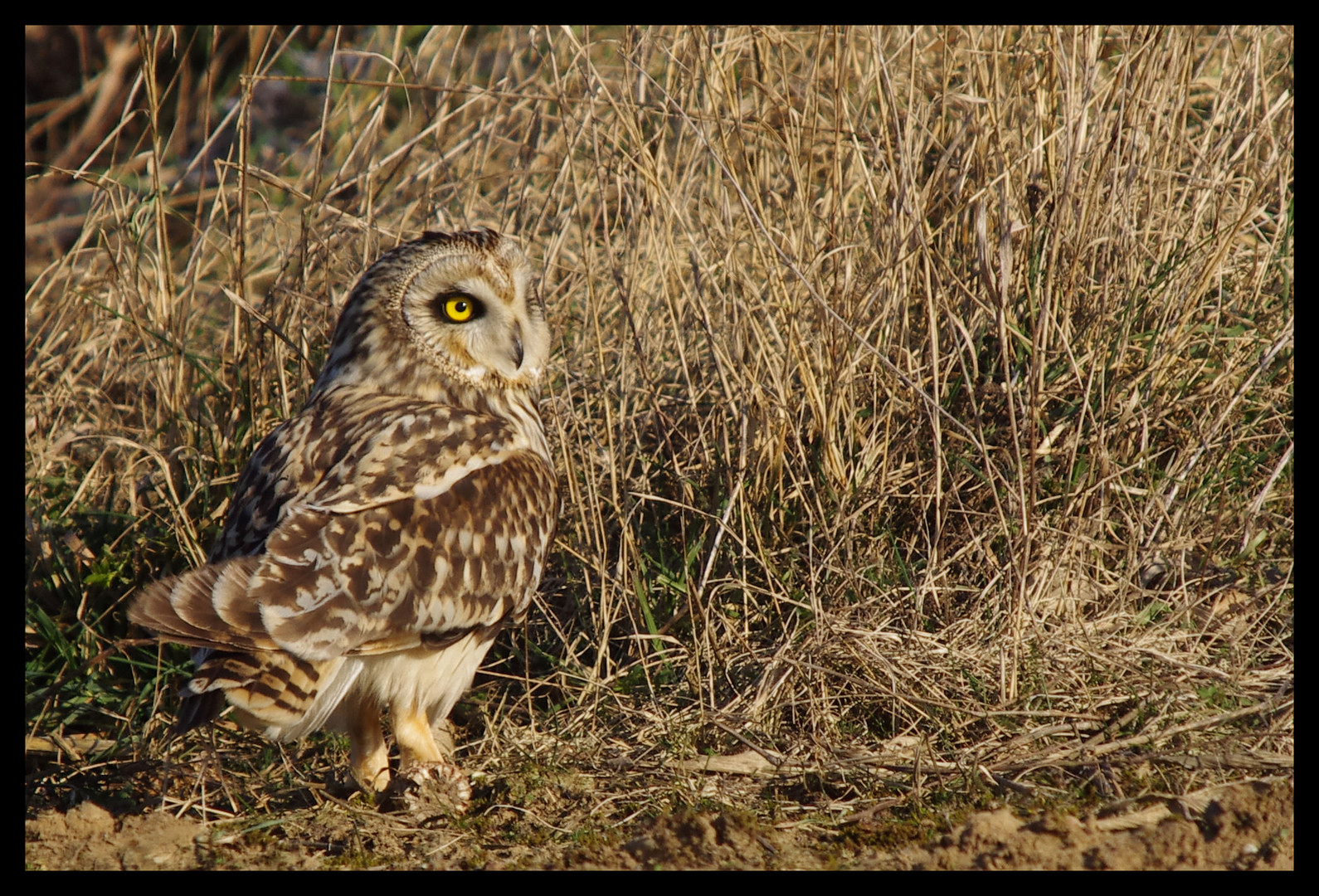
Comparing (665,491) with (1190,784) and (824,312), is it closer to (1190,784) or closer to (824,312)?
(824,312)

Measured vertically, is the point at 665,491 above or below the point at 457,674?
above

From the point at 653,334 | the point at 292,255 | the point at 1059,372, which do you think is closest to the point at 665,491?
the point at 653,334

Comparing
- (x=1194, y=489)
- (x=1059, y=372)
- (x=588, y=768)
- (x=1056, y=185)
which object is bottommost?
(x=588, y=768)

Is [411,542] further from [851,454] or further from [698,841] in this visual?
[851,454]

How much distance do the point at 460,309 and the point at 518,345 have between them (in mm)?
192

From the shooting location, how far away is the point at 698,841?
8.00 ft

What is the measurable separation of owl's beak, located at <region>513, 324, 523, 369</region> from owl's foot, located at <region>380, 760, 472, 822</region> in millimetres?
1112

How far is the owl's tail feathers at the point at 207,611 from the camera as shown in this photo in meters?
2.38

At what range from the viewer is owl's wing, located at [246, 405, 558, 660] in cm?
257

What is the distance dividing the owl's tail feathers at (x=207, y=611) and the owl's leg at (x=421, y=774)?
0.56 m

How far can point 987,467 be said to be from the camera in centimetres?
304

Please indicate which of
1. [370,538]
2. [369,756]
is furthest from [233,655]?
[369,756]

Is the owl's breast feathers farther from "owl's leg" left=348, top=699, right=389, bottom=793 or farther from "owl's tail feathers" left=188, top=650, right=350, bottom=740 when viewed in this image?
"owl's leg" left=348, top=699, right=389, bottom=793

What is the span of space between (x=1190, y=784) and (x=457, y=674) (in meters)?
1.80
